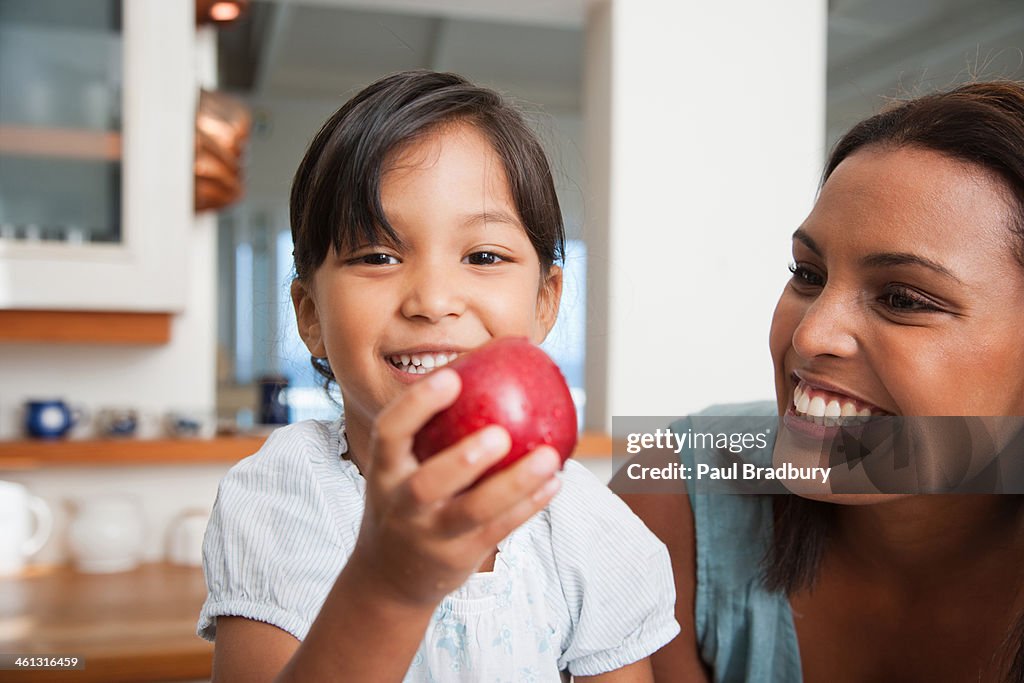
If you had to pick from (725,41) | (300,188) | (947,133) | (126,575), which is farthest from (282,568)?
(725,41)

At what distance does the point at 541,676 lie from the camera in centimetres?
72

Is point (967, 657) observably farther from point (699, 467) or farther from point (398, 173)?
point (398, 173)

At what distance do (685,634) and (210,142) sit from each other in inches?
57.5

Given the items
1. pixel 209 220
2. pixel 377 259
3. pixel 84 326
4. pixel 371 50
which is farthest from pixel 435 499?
pixel 371 50

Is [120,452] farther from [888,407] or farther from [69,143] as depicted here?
[888,407]

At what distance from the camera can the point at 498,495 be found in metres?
0.45

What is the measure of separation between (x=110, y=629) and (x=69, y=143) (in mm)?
981

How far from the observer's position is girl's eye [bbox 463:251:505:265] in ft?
2.32

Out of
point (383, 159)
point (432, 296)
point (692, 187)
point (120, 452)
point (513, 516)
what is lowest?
point (120, 452)

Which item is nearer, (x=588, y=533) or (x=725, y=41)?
(x=588, y=533)

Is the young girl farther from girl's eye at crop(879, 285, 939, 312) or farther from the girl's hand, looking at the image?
girl's eye at crop(879, 285, 939, 312)

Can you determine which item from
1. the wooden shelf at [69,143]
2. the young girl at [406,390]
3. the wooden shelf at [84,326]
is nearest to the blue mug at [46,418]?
the wooden shelf at [84,326]

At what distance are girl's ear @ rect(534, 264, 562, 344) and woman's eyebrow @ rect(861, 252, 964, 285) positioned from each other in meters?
0.28

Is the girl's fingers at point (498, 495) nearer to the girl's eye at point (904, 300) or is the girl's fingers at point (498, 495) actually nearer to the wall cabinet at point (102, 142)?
the girl's eye at point (904, 300)
